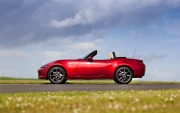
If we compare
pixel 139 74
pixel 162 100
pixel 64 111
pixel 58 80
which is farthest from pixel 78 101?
pixel 139 74

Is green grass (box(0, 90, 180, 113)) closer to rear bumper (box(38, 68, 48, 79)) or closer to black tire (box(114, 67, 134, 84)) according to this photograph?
rear bumper (box(38, 68, 48, 79))

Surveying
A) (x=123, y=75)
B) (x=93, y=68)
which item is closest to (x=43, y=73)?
(x=93, y=68)

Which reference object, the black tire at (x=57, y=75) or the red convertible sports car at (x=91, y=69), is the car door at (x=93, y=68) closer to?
the red convertible sports car at (x=91, y=69)

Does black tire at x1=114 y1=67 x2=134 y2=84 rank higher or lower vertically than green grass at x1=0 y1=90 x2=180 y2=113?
higher

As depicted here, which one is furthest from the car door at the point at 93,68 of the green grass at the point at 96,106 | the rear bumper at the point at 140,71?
the green grass at the point at 96,106

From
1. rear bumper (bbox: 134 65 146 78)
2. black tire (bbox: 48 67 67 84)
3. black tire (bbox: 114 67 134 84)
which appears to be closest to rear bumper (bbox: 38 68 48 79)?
black tire (bbox: 48 67 67 84)

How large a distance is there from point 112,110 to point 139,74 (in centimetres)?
1016

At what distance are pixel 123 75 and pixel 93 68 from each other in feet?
5.47

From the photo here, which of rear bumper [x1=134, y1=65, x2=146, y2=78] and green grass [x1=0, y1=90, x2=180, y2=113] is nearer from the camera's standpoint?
green grass [x1=0, y1=90, x2=180, y2=113]

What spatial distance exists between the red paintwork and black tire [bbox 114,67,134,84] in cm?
19

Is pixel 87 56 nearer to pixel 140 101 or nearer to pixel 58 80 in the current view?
pixel 58 80

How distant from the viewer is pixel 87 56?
17.1m

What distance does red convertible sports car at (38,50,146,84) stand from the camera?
1650 centimetres

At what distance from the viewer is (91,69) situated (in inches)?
656
